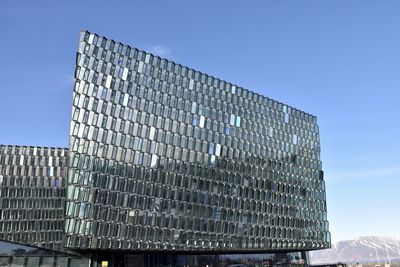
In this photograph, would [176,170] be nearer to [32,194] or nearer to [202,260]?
[202,260]

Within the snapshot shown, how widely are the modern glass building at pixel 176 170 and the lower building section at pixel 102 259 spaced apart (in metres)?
0.29

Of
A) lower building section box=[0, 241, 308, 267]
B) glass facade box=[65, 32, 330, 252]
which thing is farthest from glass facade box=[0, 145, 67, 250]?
glass facade box=[65, 32, 330, 252]

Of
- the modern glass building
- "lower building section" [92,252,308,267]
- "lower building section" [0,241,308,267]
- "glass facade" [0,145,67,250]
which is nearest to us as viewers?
the modern glass building

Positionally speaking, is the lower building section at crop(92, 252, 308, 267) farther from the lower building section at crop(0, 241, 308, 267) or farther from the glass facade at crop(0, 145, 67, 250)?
the glass facade at crop(0, 145, 67, 250)

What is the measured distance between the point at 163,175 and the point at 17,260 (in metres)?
21.3

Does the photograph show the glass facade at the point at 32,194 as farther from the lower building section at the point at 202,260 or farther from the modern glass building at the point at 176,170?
the lower building section at the point at 202,260

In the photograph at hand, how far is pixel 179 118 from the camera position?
232 feet

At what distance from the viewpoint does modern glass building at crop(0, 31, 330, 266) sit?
192 ft

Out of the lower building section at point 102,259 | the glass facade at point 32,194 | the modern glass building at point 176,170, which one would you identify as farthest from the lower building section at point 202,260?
the glass facade at point 32,194

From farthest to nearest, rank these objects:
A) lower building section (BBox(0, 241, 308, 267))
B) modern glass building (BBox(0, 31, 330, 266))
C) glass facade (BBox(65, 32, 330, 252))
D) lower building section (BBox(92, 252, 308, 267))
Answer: lower building section (BBox(92, 252, 308, 267)) → lower building section (BBox(0, 241, 308, 267)) → modern glass building (BBox(0, 31, 330, 266)) → glass facade (BBox(65, 32, 330, 252))

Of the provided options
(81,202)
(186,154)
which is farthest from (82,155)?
(186,154)

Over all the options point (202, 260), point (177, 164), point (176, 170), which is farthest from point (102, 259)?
point (202, 260)

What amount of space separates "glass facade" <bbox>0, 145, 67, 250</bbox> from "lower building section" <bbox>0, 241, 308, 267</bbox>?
26.4 feet

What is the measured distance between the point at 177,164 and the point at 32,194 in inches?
1049
